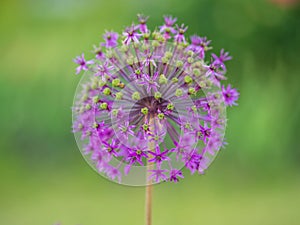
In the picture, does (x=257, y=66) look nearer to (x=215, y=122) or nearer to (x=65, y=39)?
(x=65, y=39)

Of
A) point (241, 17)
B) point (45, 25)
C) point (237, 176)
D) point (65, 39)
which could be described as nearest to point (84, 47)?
point (65, 39)

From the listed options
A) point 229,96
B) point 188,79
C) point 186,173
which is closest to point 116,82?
point 188,79

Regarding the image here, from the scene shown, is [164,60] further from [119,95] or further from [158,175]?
[158,175]

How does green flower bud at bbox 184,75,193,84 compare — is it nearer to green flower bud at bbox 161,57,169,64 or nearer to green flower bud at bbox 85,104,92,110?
green flower bud at bbox 161,57,169,64

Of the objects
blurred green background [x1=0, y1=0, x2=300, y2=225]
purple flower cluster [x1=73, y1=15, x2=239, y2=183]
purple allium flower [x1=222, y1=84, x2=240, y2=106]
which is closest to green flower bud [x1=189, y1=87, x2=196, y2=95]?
purple flower cluster [x1=73, y1=15, x2=239, y2=183]

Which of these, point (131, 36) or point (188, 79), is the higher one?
point (131, 36)

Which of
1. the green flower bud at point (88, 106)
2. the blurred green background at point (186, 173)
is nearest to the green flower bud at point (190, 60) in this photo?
the green flower bud at point (88, 106)
